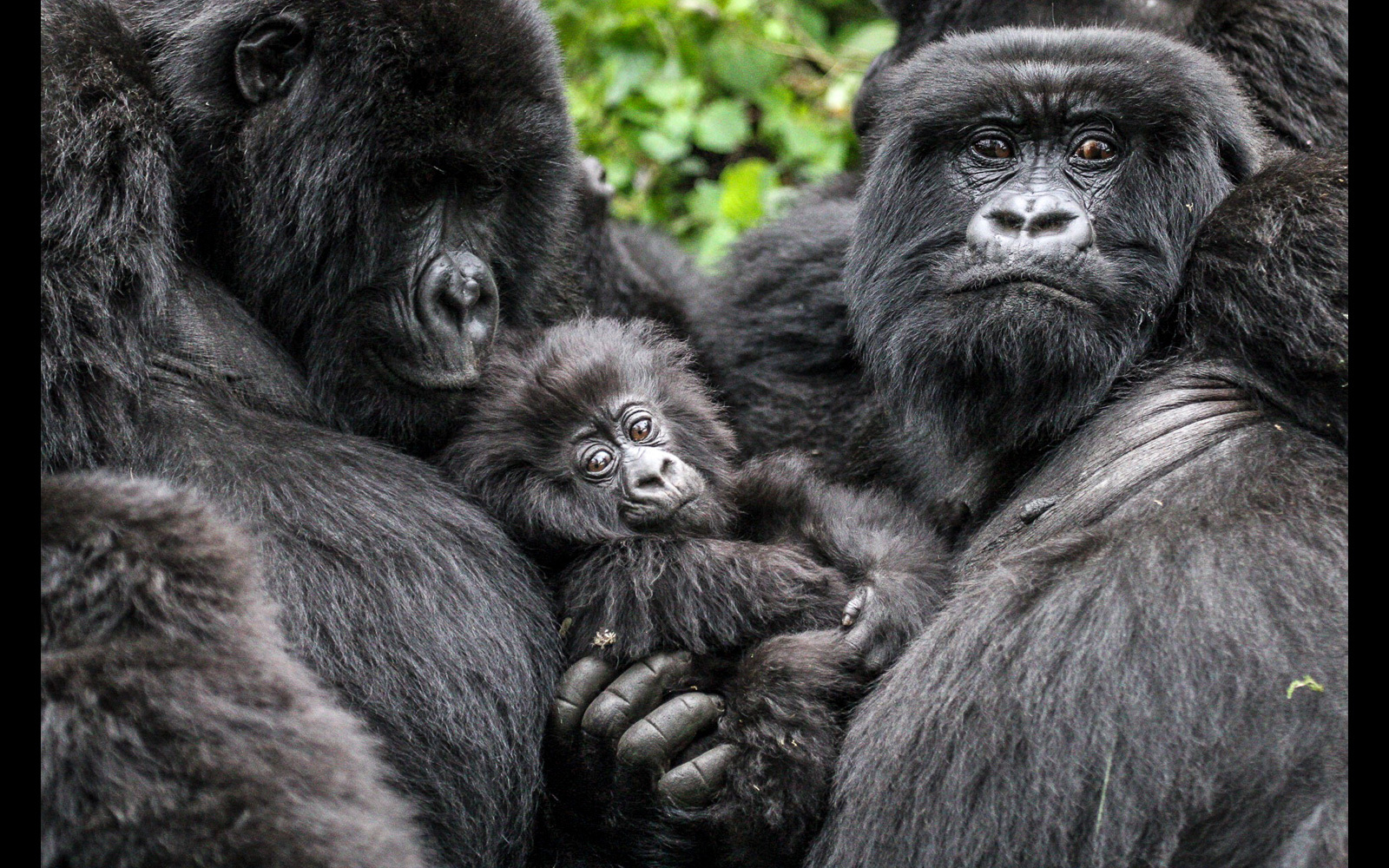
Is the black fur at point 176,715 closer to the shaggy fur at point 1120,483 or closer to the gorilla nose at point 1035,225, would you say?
the shaggy fur at point 1120,483

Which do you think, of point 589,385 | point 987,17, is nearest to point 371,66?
point 589,385

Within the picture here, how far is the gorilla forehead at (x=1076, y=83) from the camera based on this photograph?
2.73 meters

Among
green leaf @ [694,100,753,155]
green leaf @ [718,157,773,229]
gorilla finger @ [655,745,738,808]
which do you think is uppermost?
green leaf @ [694,100,753,155]

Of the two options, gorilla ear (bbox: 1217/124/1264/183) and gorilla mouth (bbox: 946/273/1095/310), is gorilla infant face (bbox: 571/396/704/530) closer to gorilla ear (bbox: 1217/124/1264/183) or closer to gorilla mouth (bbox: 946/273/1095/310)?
gorilla mouth (bbox: 946/273/1095/310)

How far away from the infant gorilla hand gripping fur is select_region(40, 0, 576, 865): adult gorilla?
0.13m

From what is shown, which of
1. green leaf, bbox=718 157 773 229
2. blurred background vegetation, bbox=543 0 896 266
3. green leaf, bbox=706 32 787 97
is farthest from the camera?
green leaf, bbox=706 32 787 97

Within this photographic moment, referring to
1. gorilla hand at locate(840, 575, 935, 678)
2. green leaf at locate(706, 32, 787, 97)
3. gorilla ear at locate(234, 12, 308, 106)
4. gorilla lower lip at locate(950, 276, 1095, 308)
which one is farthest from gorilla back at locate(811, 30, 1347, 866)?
green leaf at locate(706, 32, 787, 97)

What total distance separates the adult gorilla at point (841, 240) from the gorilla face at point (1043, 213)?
556 millimetres

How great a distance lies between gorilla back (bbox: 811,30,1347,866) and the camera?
224 centimetres

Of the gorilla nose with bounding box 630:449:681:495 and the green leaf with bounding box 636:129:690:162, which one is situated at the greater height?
the green leaf with bounding box 636:129:690:162

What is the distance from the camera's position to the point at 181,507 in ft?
7.25

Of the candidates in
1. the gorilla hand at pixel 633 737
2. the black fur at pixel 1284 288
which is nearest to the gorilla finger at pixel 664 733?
the gorilla hand at pixel 633 737

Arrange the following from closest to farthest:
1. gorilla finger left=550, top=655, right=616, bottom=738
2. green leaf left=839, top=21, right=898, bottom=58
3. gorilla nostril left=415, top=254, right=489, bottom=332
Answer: gorilla finger left=550, top=655, right=616, bottom=738
gorilla nostril left=415, top=254, right=489, bottom=332
green leaf left=839, top=21, right=898, bottom=58
